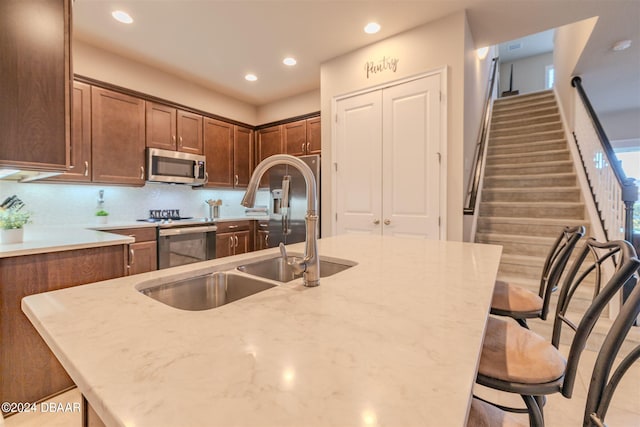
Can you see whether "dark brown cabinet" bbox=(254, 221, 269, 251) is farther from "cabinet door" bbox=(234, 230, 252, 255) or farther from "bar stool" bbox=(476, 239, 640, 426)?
"bar stool" bbox=(476, 239, 640, 426)

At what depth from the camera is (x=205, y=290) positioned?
1146mm

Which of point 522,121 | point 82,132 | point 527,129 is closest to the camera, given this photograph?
point 82,132

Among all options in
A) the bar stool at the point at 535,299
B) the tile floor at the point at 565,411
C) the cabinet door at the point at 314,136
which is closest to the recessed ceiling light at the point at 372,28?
the cabinet door at the point at 314,136

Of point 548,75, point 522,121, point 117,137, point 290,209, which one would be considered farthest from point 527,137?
point 117,137

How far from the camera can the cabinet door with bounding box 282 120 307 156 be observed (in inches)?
165

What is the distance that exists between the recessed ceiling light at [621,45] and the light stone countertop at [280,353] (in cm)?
383

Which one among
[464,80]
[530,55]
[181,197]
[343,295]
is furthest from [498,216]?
[530,55]

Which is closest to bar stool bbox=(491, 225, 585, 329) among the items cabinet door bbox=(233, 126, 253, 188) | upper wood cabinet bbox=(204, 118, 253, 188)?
upper wood cabinet bbox=(204, 118, 253, 188)

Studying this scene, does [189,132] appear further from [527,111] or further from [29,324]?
[527,111]

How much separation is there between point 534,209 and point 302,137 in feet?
10.3

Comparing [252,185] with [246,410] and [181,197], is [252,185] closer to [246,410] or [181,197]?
[246,410]

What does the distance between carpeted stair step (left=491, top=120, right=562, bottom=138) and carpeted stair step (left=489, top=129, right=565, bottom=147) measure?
33 millimetres

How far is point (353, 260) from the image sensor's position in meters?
1.32

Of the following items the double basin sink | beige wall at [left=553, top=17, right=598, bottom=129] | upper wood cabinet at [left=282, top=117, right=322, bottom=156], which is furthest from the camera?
upper wood cabinet at [left=282, top=117, right=322, bottom=156]
